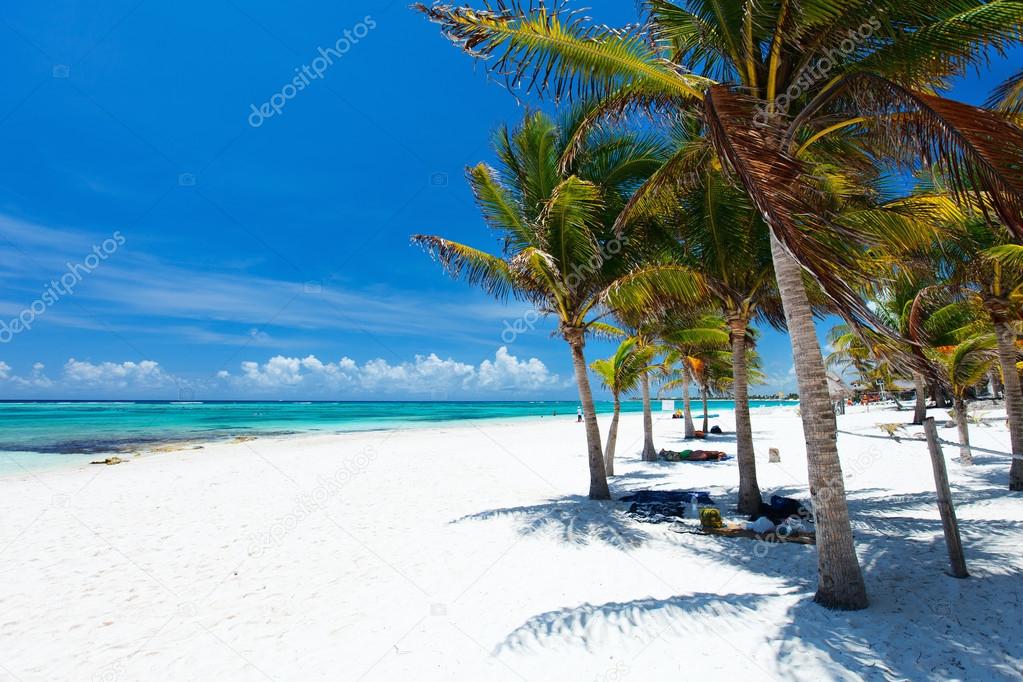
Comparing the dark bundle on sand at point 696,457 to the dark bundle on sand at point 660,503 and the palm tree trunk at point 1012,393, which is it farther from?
the palm tree trunk at point 1012,393

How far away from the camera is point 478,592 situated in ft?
17.8

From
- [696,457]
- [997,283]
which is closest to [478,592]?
[997,283]

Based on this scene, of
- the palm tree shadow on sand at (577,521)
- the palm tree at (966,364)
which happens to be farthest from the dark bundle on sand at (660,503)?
the palm tree at (966,364)

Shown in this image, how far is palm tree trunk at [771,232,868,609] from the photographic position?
4.68 m

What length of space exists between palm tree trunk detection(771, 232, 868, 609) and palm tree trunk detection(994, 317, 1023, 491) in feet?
23.8

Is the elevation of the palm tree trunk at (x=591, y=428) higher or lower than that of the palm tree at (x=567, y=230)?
lower

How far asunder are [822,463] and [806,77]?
3.87 meters

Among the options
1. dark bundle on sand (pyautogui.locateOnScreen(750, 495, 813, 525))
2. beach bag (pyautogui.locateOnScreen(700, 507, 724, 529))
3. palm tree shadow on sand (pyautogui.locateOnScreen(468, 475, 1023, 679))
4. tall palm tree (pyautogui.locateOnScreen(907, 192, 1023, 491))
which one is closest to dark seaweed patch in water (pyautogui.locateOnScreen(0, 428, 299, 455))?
beach bag (pyautogui.locateOnScreen(700, 507, 724, 529))

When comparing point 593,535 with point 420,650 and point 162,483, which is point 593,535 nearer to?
point 420,650

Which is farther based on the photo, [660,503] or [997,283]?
[660,503]

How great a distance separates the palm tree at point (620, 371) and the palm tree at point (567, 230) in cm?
360

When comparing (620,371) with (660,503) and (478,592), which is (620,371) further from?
(478,592)

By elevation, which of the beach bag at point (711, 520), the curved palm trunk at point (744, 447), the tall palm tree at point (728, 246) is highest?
the tall palm tree at point (728, 246)

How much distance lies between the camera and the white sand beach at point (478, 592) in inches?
157
